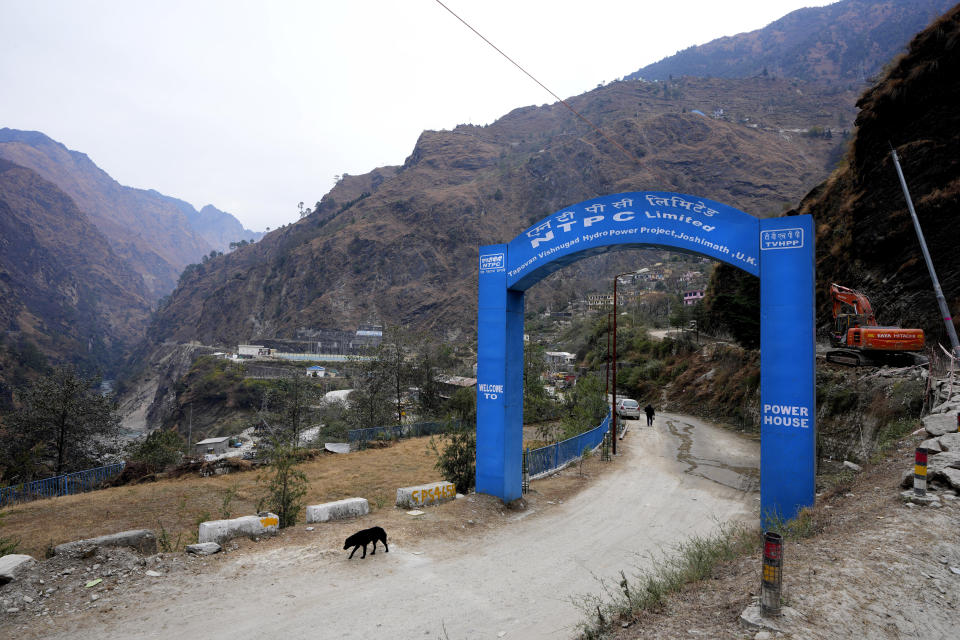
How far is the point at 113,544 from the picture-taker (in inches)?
285

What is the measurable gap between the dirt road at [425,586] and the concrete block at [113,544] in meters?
1.38

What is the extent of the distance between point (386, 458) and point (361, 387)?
1513 cm

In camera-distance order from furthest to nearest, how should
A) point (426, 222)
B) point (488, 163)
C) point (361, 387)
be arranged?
1. point (488, 163)
2. point (426, 222)
3. point (361, 387)

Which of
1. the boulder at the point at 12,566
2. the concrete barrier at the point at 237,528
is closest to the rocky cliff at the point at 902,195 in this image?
the concrete barrier at the point at 237,528

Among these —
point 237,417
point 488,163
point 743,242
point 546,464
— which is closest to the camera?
point 743,242

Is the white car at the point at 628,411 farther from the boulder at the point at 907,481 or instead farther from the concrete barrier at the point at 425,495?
the boulder at the point at 907,481

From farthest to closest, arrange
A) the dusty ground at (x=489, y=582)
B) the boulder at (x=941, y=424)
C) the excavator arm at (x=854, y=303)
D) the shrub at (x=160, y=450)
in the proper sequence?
the shrub at (x=160, y=450) → the excavator arm at (x=854, y=303) → the boulder at (x=941, y=424) → the dusty ground at (x=489, y=582)

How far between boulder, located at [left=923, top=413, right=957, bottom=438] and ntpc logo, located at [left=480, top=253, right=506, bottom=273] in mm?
9182

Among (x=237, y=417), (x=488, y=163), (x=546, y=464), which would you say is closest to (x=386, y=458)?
(x=546, y=464)

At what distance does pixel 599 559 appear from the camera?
26.5 ft

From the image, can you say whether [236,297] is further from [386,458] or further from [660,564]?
[660,564]

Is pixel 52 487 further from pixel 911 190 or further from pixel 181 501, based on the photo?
pixel 911 190

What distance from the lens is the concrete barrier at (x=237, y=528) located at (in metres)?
7.74

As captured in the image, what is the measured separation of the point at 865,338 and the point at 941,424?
34.5 feet
